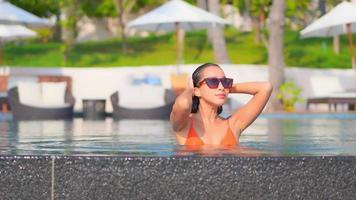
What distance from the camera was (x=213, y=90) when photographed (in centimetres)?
570

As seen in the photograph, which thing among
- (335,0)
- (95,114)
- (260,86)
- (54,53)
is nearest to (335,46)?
(335,0)

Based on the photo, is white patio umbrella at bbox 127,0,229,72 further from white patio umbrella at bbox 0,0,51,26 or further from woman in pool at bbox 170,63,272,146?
woman in pool at bbox 170,63,272,146

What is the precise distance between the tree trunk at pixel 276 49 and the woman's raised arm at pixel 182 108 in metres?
17.8

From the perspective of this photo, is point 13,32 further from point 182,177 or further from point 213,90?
point 182,177

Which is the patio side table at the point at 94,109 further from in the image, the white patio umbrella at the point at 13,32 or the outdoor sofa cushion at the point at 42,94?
the white patio umbrella at the point at 13,32

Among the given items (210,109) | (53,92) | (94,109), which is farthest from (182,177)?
(94,109)

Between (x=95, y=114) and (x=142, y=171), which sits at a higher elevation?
A: (x=142, y=171)

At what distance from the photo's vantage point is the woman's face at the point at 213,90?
18.7 ft

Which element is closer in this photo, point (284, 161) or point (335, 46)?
point (284, 161)

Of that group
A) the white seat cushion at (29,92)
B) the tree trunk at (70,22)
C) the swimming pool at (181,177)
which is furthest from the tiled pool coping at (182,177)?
the tree trunk at (70,22)

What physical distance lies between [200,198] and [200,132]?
2019mm

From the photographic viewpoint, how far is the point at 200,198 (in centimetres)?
407

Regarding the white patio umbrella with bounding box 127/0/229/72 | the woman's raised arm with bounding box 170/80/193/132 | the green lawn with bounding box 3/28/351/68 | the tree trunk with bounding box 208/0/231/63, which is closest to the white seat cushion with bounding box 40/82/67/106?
the white patio umbrella with bounding box 127/0/229/72

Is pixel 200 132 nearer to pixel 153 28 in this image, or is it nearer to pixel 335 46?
pixel 153 28
